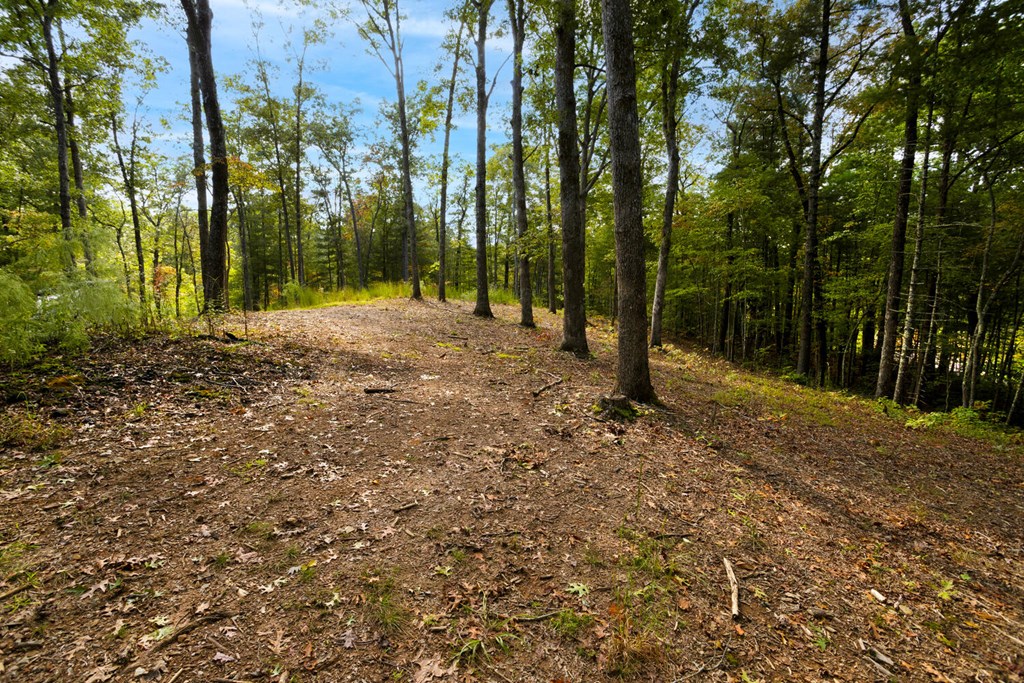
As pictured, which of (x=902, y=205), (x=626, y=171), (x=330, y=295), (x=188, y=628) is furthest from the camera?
(x=330, y=295)

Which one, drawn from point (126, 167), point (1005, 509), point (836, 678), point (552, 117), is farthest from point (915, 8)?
point (126, 167)

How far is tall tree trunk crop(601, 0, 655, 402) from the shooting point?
5211 millimetres

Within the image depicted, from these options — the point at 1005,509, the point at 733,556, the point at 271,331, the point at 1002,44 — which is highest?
the point at 1002,44

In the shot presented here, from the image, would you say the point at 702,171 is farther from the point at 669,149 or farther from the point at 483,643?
the point at 483,643

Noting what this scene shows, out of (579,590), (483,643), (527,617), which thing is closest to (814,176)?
(579,590)

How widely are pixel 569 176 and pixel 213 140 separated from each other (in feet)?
25.7

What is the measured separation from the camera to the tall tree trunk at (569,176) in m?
7.84

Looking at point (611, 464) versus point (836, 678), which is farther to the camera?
point (611, 464)

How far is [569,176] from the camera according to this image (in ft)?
27.2

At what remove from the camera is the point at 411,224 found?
611 inches

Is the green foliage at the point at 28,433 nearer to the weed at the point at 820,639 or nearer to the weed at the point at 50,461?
the weed at the point at 50,461

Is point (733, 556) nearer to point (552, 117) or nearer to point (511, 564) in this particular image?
point (511, 564)

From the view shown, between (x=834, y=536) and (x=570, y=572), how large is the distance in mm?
2480

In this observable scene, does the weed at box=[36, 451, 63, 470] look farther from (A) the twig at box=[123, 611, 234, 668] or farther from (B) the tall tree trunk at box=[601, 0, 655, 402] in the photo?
(B) the tall tree trunk at box=[601, 0, 655, 402]
